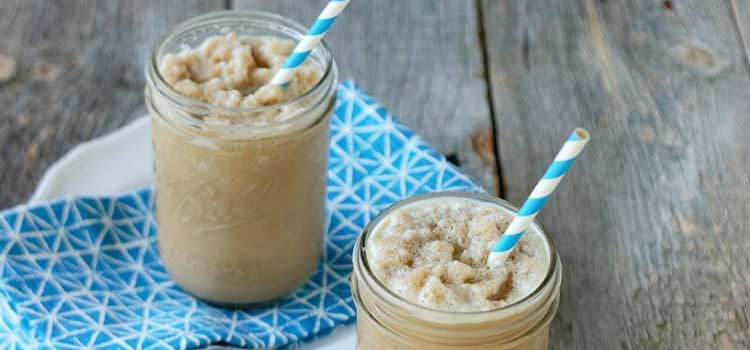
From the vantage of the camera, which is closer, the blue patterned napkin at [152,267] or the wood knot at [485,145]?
the blue patterned napkin at [152,267]

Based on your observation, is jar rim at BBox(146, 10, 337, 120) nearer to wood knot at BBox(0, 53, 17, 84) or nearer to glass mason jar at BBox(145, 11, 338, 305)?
glass mason jar at BBox(145, 11, 338, 305)

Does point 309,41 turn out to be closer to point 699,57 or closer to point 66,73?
point 66,73

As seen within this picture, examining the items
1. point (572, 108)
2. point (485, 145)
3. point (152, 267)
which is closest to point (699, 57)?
point (572, 108)

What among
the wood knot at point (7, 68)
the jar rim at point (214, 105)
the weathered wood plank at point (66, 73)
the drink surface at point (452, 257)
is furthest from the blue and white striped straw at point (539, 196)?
the wood knot at point (7, 68)

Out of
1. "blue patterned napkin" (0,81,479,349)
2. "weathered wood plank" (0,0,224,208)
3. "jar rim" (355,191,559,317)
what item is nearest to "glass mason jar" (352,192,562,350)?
"jar rim" (355,191,559,317)

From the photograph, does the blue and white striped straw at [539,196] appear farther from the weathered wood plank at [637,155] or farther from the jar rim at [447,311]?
the weathered wood plank at [637,155]

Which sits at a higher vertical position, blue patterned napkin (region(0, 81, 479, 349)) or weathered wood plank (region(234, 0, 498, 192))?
blue patterned napkin (region(0, 81, 479, 349))
